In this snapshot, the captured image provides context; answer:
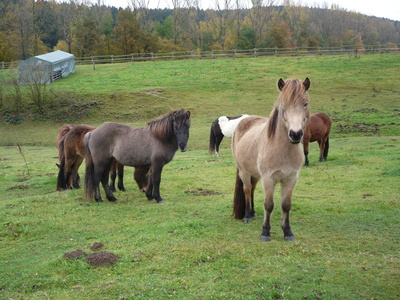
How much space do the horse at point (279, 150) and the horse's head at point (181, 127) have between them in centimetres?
197

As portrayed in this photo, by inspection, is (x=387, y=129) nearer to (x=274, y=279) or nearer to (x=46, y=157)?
(x=46, y=157)

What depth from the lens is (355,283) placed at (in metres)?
4.28

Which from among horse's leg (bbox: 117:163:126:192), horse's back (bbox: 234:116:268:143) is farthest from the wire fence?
horse's back (bbox: 234:116:268:143)

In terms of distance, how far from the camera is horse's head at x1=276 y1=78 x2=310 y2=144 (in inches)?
189

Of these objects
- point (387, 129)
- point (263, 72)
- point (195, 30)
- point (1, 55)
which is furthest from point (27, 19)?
point (387, 129)

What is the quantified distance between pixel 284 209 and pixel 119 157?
4490mm

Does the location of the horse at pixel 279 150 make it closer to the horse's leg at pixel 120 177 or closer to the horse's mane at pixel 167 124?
the horse's mane at pixel 167 124

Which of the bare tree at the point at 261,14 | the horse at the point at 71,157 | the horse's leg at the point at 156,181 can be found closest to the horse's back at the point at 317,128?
the horse at the point at 71,157

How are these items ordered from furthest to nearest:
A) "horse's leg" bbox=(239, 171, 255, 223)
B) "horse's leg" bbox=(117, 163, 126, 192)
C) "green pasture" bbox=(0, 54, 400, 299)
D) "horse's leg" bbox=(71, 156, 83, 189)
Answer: "horse's leg" bbox=(71, 156, 83, 189) < "horse's leg" bbox=(117, 163, 126, 192) < "horse's leg" bbox=(239, 171, 255, 223) < "green pasture" bbox=(0, 54, 400, 299)

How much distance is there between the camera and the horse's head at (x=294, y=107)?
4.80 meters

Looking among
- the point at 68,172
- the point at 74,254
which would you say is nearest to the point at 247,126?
the point at 74,254

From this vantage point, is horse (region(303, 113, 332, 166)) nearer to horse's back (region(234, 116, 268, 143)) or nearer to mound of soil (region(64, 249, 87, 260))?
horse's back (region(234, 116, 268, 143))

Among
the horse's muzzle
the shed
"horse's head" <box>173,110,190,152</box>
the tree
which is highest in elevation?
the tree

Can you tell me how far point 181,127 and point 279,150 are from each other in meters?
3.59
